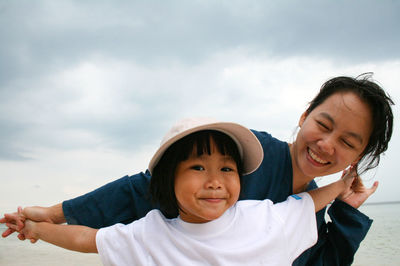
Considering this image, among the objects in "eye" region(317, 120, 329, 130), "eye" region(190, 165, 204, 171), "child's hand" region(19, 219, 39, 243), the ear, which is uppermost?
the ear

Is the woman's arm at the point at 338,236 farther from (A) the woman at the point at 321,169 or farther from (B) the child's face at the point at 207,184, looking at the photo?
(B) the child's face at the point at 207,184

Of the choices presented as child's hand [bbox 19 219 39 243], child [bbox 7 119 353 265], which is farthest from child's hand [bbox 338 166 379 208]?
child's hand [bbox 19 219 39 243]

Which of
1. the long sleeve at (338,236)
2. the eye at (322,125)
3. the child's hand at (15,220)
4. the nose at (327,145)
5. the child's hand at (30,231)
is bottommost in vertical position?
the long sleeve at (338,236)

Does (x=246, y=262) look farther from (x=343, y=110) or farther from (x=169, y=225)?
(x=343, y=110)

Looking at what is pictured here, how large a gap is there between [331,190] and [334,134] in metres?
0.42

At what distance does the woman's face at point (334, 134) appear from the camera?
1952mm

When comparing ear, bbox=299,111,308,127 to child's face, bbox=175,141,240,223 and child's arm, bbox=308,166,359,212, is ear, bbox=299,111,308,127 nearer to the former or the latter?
child's arm, bbox=308,166,359,212

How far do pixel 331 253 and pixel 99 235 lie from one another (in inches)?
66.4

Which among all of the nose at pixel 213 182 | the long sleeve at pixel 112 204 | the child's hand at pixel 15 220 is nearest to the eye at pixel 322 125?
the nose at pixel 213 182

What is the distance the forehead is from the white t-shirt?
0.64m

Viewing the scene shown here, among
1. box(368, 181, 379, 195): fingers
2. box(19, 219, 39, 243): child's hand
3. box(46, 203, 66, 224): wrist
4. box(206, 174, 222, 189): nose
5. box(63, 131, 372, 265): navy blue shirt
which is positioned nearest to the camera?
box(206, 174, 222, 189): nose

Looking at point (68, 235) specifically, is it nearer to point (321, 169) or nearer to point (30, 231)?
point (30, 231)

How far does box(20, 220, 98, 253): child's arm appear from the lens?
67.0 inches

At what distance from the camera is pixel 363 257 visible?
8188mm
